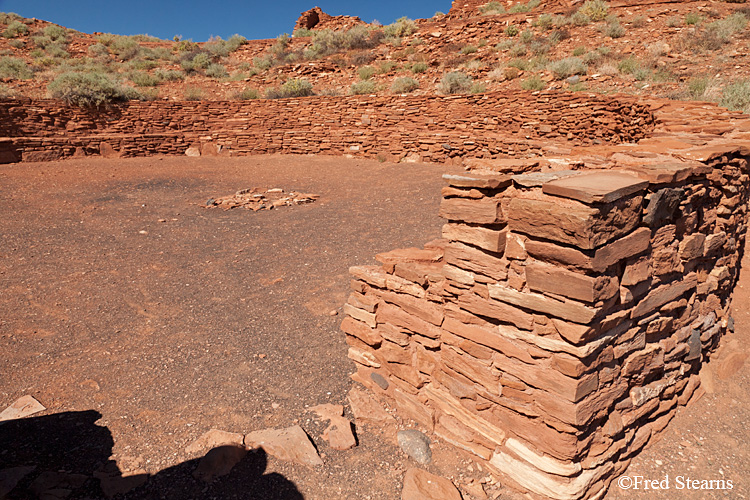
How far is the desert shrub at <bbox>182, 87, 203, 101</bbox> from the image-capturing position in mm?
19047

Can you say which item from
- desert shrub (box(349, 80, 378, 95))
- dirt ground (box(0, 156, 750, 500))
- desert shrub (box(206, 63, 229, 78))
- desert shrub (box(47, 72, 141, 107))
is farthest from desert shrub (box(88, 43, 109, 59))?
dirt ground (box(0, 156, 750, 500))

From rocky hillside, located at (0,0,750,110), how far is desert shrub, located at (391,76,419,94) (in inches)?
1.9

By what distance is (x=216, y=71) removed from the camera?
72.6 feet

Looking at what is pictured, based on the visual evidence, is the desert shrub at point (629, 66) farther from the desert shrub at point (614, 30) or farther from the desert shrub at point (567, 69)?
the desert shrub at point (614, 30)

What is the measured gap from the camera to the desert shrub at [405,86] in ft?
56.9

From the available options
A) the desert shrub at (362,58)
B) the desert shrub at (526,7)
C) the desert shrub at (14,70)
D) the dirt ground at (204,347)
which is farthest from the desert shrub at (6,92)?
the desert shrub at (526,7)

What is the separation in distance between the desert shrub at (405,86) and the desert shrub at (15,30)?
20.4 metres

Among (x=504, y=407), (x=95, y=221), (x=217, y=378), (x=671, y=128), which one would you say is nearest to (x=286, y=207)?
(x=95, y=221)

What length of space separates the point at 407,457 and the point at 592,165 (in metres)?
2.51

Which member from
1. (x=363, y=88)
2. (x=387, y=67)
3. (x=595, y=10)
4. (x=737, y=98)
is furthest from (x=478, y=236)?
(x=595, y=10)

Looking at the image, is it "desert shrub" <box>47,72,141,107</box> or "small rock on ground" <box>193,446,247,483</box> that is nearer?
"small rock on ground" <box>193,446,247,483</box>

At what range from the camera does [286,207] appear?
10.4 meters

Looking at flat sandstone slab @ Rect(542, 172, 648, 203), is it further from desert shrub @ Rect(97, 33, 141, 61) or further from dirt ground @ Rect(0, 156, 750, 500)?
desert shrub @ Rect(97, 33, 141, 61)

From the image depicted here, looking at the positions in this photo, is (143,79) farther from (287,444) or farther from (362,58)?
(287,444)
